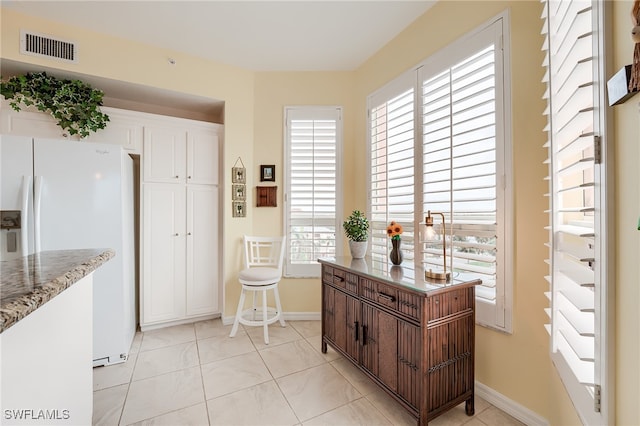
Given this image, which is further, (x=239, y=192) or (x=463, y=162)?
(x=239, y=192)

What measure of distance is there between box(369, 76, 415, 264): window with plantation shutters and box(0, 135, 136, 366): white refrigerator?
226 cm

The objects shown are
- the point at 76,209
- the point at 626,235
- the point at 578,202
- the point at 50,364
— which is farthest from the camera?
the point at 76,209

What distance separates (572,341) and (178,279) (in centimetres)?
314

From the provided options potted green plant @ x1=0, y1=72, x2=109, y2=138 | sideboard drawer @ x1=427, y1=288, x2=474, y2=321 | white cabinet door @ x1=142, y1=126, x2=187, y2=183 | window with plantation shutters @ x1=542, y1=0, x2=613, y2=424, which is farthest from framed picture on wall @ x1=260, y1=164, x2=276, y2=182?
window with plantation shutters @ x1=542, y1=0, x2=613, y2=424

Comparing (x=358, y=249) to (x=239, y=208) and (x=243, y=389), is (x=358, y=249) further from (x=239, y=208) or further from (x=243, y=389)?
(x=239, y=208)

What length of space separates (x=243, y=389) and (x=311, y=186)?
6.49 feet

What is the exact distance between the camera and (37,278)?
73 cm

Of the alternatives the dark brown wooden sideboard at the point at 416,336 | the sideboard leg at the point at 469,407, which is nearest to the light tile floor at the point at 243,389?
the sideboard leg at the point at 469,407

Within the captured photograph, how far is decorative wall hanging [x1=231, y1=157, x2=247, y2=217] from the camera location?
119 inches

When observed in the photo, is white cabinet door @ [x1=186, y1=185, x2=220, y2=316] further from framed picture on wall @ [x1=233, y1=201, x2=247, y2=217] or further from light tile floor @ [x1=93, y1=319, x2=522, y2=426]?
light tile floor @ [x1=93, y1=319, x2=522, y2=426]

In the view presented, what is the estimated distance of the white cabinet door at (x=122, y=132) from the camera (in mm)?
2576

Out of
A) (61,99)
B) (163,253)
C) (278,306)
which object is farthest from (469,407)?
(61,99)

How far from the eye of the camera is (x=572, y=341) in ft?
3.28

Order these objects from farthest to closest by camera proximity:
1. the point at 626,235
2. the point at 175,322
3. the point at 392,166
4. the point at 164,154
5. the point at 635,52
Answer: the point at 175,322 → the point at 164,154 → the point at 392,166 → the point at 626,235 → the point at 635,52
